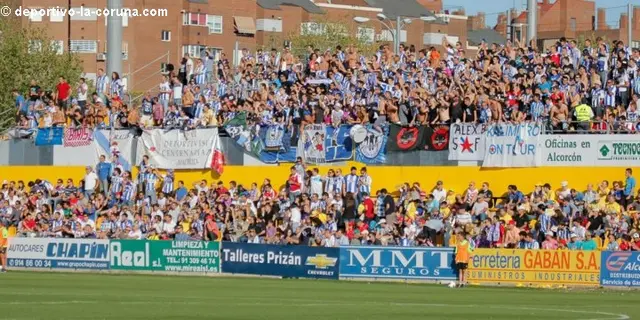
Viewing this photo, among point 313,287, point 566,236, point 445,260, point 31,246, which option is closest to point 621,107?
point 566,236

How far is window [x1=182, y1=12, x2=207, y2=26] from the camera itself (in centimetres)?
11333

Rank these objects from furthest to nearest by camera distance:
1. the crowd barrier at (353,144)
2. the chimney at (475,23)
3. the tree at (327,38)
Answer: the chimney at (475,23)
the tree at (327,38)
the crowd barrier at (353,144)

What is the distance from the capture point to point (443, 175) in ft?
138

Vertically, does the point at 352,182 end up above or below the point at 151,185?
above

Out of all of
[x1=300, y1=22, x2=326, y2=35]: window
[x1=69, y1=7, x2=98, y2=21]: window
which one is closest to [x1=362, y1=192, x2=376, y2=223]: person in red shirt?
[x1=69, y1=7, x2=98, y2=21]: window

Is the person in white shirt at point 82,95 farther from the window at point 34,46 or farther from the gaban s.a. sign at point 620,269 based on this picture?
the window at point 34,46

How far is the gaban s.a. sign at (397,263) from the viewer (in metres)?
37.2

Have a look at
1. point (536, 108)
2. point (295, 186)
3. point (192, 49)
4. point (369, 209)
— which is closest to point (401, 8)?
point (192, 49)

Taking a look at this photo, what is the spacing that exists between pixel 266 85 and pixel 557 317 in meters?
23.5

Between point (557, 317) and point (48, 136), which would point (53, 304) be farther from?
point (48, 136)

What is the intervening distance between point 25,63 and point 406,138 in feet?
157

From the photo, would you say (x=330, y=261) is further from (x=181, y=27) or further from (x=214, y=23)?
(x=214, y=23)

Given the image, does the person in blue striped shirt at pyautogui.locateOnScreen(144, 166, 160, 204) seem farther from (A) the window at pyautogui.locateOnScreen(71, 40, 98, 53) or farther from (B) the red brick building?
(B) the red brick building

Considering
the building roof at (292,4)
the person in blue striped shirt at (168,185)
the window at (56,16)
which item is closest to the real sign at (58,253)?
the person in blue striped shirt at (168,185)
